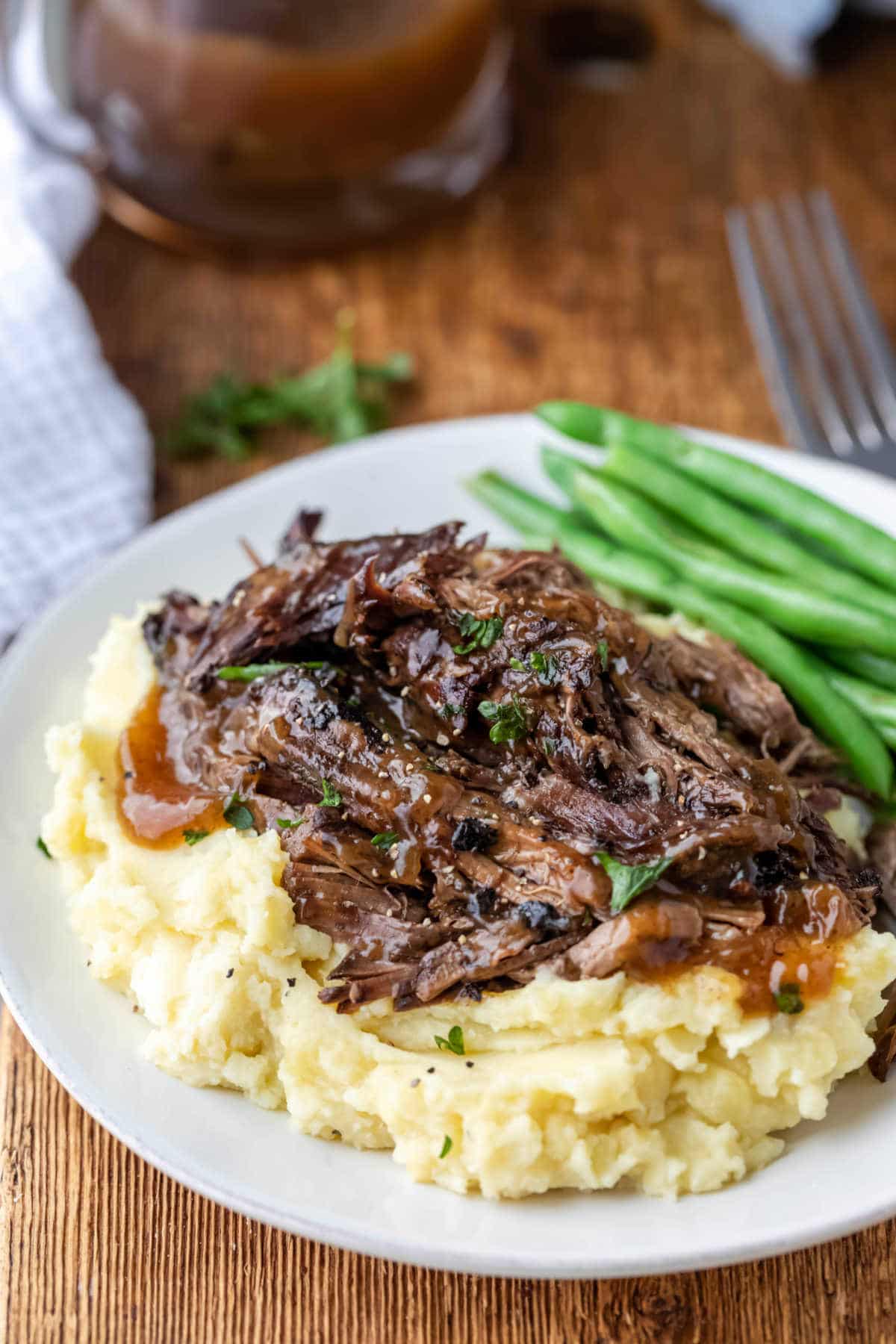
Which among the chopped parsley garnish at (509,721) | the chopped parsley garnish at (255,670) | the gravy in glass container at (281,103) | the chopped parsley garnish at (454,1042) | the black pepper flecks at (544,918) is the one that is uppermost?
the gravy in glass container at (281,103)

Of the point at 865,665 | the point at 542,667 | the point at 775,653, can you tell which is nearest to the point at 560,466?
the point at 775,653

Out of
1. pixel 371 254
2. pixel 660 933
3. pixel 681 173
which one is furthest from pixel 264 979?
pixel 681 173

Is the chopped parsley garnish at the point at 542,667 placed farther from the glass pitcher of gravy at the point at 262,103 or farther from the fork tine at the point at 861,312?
the glass pitcher of gravy at the point at 262,103

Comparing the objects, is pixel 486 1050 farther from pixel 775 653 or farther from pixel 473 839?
pixel 775 653

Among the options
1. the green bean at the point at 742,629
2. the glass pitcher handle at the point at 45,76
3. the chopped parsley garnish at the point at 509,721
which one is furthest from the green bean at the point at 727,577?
the glass pitcher handle at the point at 45,76

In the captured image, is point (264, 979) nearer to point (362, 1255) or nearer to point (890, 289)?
point (362, 1255)

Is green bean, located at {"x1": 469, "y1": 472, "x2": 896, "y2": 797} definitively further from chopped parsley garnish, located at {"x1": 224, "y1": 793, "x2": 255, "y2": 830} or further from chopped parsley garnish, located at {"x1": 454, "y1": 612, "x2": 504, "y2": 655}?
chopped parsley garnish, located at {"x1": 224, "y1": 793, "x2": 255, "y2": 830}

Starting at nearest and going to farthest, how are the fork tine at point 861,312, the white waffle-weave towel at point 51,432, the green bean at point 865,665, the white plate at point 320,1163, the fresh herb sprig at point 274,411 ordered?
the white plate at point 320,1163, the green bean at point 865,665, the white waffle-weave towel at point 51,432, the fork tine at point 861,312, the fresh herb sprig at point 274,411

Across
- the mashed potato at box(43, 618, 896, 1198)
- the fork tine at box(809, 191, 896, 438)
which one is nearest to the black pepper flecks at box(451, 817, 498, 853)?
the mashed potato at box(43, 618, 896, 1198)
